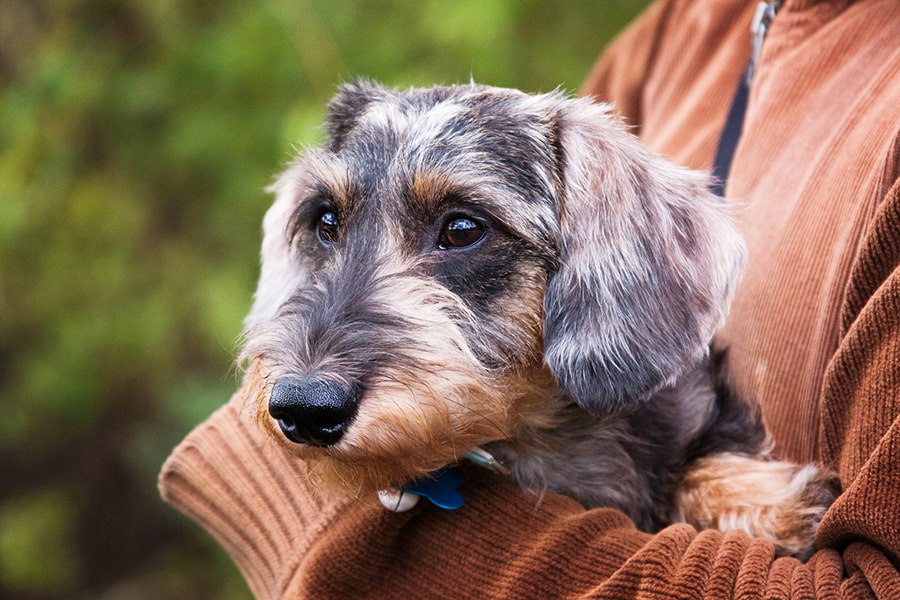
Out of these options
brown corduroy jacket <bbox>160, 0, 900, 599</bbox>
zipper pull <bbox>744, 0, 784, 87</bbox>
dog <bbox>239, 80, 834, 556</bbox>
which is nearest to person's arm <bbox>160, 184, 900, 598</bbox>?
brown corduroy jacket <bbox>160, 0, 900, 599</bbox>

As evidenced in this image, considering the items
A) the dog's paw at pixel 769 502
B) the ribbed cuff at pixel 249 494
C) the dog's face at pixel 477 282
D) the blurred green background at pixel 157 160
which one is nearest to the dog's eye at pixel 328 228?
the dog's face at pixel 477 282

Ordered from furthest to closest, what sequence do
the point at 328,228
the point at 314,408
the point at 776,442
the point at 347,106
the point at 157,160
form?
the point at 157,160 < the point at 347,106 < the point at 328,228 < the point at 776,442 < the point at 314,408

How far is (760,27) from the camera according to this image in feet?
9.93

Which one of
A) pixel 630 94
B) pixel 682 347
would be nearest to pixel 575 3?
pixel 630 94

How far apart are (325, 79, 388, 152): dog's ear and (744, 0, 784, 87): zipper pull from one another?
1183 millimetres

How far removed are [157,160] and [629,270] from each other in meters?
3.69

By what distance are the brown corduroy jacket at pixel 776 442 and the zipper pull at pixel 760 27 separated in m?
0.11

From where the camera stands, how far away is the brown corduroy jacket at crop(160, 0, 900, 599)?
186cm

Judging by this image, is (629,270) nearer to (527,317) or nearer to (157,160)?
(527,317)

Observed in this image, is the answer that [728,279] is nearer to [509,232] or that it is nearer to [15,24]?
[509,232]

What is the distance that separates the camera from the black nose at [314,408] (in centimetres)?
197

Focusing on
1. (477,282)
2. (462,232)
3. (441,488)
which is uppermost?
(462,232)

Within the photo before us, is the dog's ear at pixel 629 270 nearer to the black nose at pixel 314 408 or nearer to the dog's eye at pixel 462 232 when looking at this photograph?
the dog's eye at pixel 462 232

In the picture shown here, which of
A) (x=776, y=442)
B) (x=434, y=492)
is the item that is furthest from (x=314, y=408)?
(x=776, y=442)
